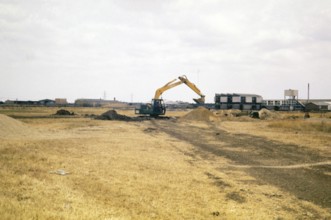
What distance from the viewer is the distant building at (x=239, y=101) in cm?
8456

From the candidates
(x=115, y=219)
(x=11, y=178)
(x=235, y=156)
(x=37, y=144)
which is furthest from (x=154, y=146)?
(x=115, y=219)

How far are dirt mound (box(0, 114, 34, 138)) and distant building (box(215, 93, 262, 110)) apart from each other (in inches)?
2714

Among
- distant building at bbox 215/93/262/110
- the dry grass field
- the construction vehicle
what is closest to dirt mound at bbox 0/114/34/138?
the dry grass field

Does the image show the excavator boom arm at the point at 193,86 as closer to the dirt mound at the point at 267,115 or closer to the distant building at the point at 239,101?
the dirt mound at the point at 267,115

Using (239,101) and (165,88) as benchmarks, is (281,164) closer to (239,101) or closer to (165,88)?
(165,88)

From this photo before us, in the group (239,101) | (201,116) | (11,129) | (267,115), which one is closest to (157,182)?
(11,129)

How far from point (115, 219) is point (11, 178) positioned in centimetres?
430

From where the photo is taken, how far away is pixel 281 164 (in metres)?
14.6

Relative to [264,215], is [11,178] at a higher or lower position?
higher

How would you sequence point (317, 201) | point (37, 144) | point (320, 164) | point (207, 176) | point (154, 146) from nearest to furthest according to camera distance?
point (317, 201)
point (207, 176)
point (320, 164)
point (37, 144)
point (154, 146)

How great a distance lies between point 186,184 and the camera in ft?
34.2

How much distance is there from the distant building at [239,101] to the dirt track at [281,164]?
63537mm

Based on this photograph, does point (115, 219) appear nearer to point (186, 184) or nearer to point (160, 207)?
point (160, 207)

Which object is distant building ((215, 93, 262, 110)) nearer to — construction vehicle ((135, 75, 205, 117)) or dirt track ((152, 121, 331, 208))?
construction vehicle ((135, 75, 205, 117))
